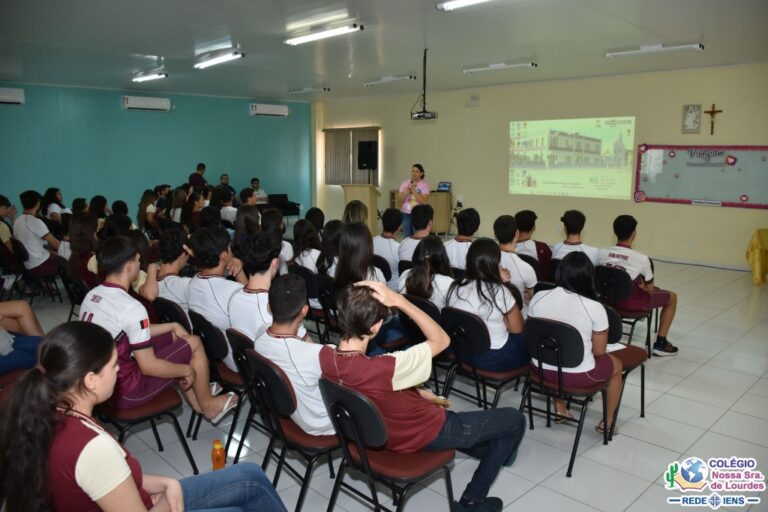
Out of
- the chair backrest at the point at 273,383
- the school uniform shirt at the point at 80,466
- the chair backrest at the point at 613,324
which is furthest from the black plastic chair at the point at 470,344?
the school uniform shirt at the point at 80,466

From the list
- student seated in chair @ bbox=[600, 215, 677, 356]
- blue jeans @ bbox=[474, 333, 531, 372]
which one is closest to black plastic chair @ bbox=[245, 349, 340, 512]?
blue jeans @ bbox=[474, 333, 531, 372]

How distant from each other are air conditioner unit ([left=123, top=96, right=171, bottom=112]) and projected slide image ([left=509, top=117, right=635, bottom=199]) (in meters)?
7.57

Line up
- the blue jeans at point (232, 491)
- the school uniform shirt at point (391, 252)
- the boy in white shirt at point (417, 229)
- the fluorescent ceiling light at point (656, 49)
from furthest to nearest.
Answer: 1. the fluorescent ceiling light at point (656, 49)
2. the school uniform shirt at point (391, 252)
3. the boy in white shirt at point (417, 229)
4. the blue jeans at point (232, 491)

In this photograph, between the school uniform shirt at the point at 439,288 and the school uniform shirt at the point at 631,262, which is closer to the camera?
the school uniform shirt at the point at 439,288

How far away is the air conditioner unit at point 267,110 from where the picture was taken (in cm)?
1388

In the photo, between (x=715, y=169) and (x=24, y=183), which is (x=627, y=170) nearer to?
(x=715, y=169)

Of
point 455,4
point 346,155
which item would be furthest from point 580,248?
point 346,155

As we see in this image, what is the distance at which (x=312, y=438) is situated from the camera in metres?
2.57

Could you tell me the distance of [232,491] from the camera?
202cm

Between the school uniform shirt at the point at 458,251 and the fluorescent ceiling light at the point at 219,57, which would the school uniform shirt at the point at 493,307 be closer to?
the school uniform shirt at the point at 458,251

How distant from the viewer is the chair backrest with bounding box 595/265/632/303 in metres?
4.39

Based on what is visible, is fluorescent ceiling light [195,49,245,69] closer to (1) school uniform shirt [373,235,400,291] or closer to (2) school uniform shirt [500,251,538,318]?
(1) school uniform shirt [373,235,400,291]

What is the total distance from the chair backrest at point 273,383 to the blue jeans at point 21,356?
1577mm

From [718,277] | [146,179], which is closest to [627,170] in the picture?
[718,277]
